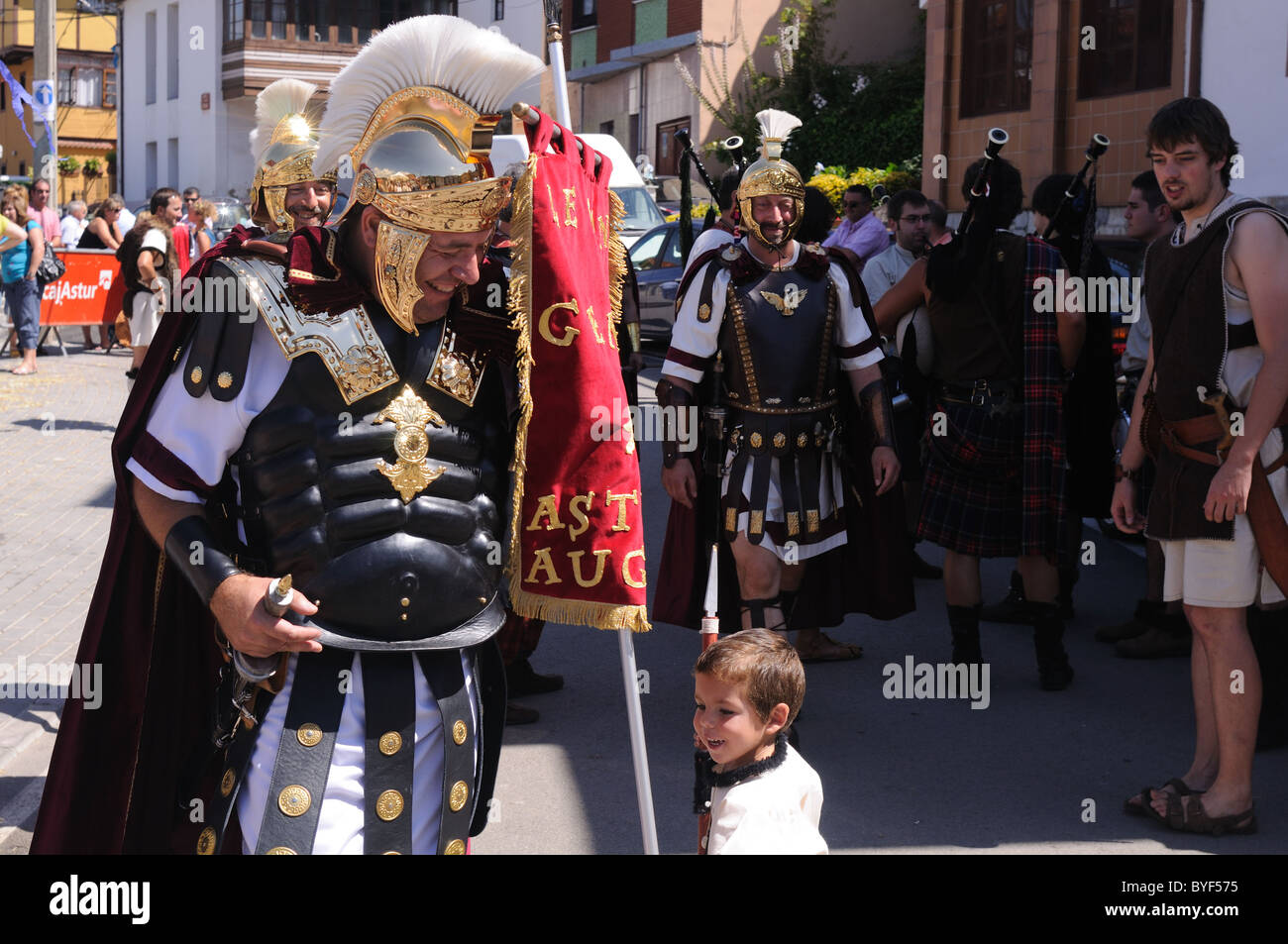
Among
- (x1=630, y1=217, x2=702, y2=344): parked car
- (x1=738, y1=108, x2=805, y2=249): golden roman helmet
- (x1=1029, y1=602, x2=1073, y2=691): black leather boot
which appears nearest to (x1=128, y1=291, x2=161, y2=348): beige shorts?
(x1=630, y1=217, x2=702, y2=344): parked car

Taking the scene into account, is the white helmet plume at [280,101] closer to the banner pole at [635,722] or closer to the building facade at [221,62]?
the banner pole at [635,722]

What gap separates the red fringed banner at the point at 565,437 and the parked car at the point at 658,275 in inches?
566

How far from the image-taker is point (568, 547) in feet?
9.48

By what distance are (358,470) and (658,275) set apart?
50.4 feet

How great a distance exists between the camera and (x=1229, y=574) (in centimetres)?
454

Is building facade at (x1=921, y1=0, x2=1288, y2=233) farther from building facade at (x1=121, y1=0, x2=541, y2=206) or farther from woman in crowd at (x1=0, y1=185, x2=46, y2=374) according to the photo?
building facade at (x1=121, y1=0, x2=541, y2=206)

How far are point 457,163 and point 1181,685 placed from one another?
4704 mm

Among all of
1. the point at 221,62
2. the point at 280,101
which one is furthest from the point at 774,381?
the point at 221,62

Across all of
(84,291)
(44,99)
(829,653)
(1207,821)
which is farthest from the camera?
(44,99)

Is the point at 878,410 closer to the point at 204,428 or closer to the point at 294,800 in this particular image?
the point at 204,428

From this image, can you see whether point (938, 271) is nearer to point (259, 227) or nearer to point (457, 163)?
point (259, 227)

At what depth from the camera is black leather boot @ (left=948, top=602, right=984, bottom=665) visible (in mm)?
6277

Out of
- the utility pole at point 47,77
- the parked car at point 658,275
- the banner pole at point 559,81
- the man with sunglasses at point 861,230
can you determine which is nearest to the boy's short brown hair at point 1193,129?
the banner pole at point 559,81
